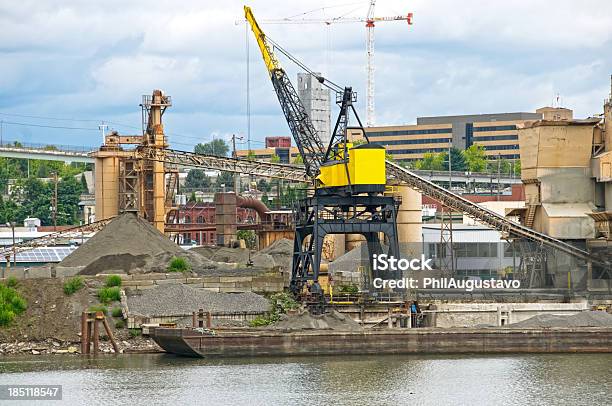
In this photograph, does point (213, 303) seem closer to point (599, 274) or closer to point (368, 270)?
point (368, 270)

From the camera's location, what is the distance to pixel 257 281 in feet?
297

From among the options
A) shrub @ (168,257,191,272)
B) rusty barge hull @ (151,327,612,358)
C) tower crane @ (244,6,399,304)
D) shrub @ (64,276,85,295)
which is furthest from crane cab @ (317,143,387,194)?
shrub @ (64,276,85,295)

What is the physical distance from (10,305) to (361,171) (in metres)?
22.4

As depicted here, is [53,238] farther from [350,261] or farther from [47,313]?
[47,313]

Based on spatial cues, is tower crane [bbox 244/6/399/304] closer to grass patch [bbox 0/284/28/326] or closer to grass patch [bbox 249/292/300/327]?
grass patch [bbox 249/292/300/327]

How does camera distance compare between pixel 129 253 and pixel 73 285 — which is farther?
pixel 129 253

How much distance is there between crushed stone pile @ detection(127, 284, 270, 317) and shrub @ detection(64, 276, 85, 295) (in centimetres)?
304

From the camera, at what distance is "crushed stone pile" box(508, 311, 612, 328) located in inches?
3273

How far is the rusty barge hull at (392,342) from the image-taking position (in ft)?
259

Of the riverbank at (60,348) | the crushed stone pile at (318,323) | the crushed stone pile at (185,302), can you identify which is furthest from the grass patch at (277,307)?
the riverbank at (60,348)

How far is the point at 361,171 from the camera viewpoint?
89875 mm

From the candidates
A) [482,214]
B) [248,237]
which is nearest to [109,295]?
[482,214]

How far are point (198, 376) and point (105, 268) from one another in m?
24.3

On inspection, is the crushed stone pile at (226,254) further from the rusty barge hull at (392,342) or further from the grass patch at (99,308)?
the rusty barge hull at (392,342)
